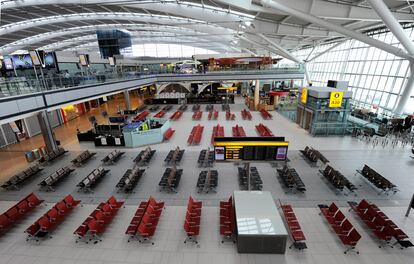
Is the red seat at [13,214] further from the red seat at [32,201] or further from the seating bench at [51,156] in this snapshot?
the seating bench at [51,156]

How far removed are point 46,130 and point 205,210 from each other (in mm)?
13413

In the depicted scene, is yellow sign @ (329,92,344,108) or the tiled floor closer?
the tiled floor

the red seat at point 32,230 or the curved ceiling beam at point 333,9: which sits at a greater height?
the curved ceiling beam at point 333,9

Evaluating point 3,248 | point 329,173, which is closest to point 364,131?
point 329,173

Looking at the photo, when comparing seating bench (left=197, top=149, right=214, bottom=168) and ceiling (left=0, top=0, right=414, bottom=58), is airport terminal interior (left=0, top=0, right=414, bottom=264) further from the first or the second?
ceiling (left=0, top=0, right=414, bottom=58)

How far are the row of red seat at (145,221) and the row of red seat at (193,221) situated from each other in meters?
1.36

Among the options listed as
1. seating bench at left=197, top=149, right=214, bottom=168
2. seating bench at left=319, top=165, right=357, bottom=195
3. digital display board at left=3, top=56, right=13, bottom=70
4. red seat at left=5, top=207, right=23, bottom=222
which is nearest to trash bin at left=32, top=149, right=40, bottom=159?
red seat at left=5, top=207, right=23, bottom=222

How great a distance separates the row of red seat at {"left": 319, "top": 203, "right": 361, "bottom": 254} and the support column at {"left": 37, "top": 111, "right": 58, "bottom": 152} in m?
17.7

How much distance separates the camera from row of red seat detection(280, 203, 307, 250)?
791 cm

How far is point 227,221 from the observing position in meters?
8.90

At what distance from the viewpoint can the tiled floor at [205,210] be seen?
7801mm

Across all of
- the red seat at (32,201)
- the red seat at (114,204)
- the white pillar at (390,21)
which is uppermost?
the white pillar at (390,21)

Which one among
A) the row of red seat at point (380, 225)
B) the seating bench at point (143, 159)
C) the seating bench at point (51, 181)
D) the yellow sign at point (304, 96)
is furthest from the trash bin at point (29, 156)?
the yellow sign at point (304, 96)

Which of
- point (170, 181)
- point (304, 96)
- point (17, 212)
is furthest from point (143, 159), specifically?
point (304, 96)
